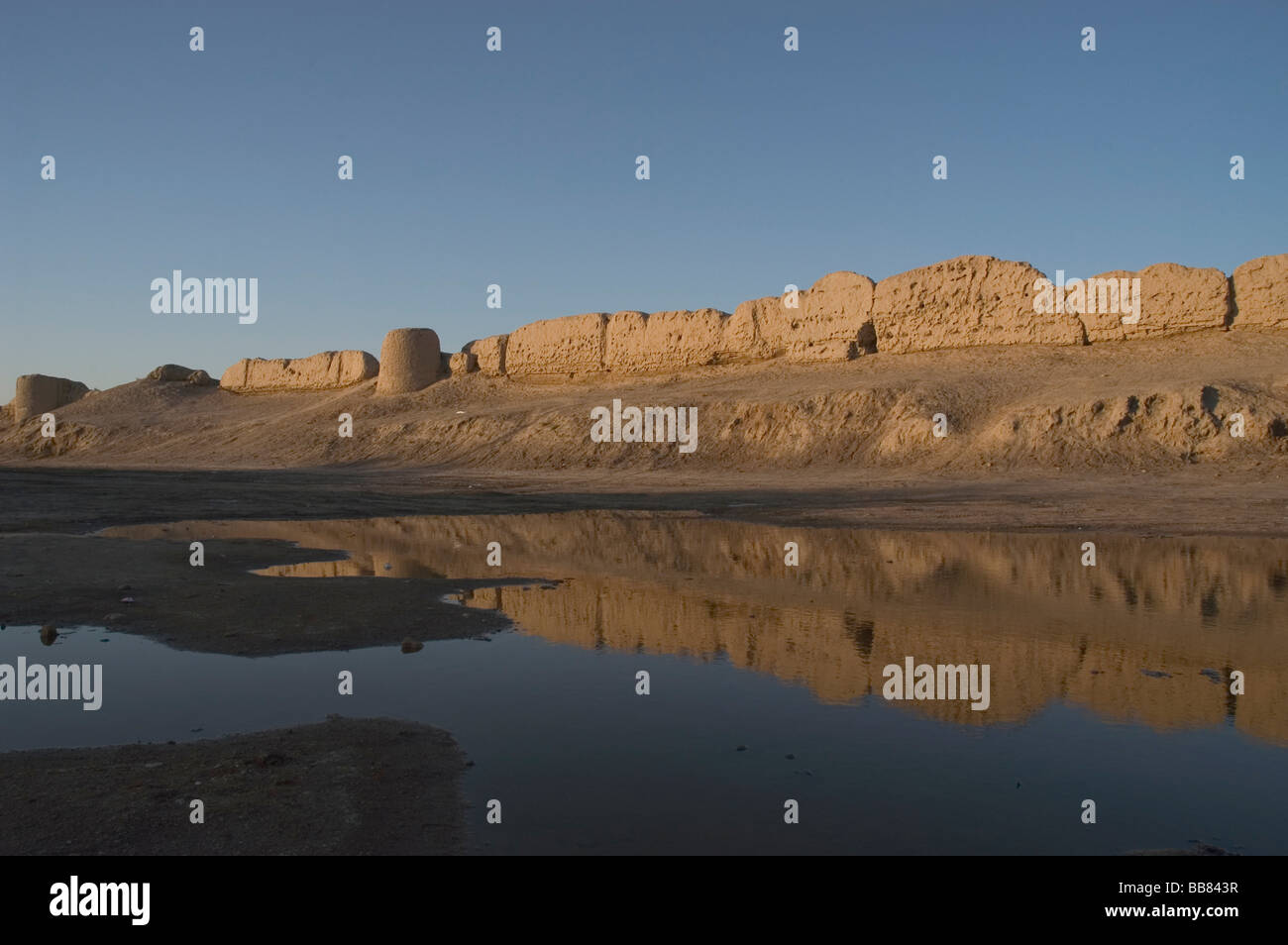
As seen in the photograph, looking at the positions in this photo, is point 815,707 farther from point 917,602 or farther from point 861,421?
point 861,421

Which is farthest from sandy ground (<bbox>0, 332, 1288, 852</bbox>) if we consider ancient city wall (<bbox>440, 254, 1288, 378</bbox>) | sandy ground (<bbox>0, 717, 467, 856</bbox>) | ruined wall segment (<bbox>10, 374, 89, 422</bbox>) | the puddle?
ruined wall segment (<bbox>10, 374, 89, 422</bbox>)

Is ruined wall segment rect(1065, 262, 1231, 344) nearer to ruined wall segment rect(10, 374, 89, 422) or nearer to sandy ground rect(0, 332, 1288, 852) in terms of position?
sandy ground rect(0, 332, 1288, 852)

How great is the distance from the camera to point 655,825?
12.9ft

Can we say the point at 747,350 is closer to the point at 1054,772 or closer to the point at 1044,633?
the point at 1044,633

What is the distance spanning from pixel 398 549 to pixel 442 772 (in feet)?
33.6

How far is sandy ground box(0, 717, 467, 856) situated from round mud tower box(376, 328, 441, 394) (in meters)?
48.5

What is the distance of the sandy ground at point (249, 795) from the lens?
368cm

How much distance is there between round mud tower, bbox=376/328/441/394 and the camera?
5191 cm

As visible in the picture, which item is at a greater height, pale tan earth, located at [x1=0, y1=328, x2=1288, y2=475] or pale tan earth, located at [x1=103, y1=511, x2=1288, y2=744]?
pale tan earth, located at [x1=0, y1=328, x2=1288, y2=475]

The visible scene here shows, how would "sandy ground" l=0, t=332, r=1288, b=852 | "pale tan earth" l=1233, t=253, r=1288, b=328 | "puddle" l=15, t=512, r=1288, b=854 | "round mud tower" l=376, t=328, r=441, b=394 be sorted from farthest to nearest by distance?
"round mud tower" l=376, t=328, r=441, b=394 < "pale tan earth" l=1233, t=253, r=1288, b=328 < "sandy ground" l=0, t=332, r=1288, b=852 < "puddle" l=15, t=512, r=1288, b=854

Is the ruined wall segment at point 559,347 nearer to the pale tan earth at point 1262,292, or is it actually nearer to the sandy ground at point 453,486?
the sandy ground at point 453,486

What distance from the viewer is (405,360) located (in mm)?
51969

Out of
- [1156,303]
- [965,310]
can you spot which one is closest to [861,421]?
[965,310]
